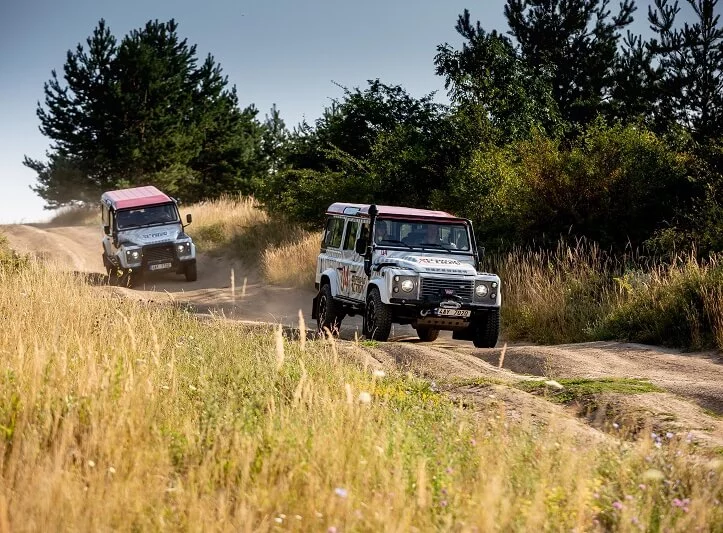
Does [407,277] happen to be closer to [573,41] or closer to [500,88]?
[500,88]

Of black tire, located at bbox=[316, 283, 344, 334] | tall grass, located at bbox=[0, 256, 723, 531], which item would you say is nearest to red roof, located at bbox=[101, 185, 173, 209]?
black tire, located at bbox=[316, 283, 344, 334]

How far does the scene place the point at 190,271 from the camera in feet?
81.7

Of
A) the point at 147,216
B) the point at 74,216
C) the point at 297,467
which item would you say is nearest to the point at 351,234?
the point at 297,467

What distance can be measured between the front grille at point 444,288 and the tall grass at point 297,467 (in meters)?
6.14

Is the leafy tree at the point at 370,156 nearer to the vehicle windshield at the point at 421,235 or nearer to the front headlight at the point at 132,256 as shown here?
the front headlight at the point at 132,256

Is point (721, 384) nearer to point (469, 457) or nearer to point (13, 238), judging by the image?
point (469, 457)

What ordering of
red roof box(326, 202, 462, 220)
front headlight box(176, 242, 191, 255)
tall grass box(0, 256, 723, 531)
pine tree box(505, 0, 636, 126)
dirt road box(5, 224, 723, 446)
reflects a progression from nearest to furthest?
tall grass box(0, 256, 723, 531)
dirt road box(5, 224, 723, 446)
red roof box(326, 202, 462, 220)
front headlight box(176, 242, 191, 255)
pine tree box(505, 0, 636, 126)

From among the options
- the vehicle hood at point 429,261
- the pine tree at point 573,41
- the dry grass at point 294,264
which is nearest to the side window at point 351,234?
the vehicle hood at point 429,261

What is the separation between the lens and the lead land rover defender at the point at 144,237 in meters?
23.9

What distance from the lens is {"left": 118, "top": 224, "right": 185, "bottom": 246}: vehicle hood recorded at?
2408cm

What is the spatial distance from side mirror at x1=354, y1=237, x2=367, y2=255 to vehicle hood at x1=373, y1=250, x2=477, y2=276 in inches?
8.3

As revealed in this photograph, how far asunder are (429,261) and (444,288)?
0.49 m

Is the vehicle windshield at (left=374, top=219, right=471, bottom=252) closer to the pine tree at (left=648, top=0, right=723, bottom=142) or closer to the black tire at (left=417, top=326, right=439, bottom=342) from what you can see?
the black tire at (left=417, top=326, right=439, bottom=342)

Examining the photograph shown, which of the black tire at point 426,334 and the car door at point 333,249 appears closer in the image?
the car door at point 333,249
